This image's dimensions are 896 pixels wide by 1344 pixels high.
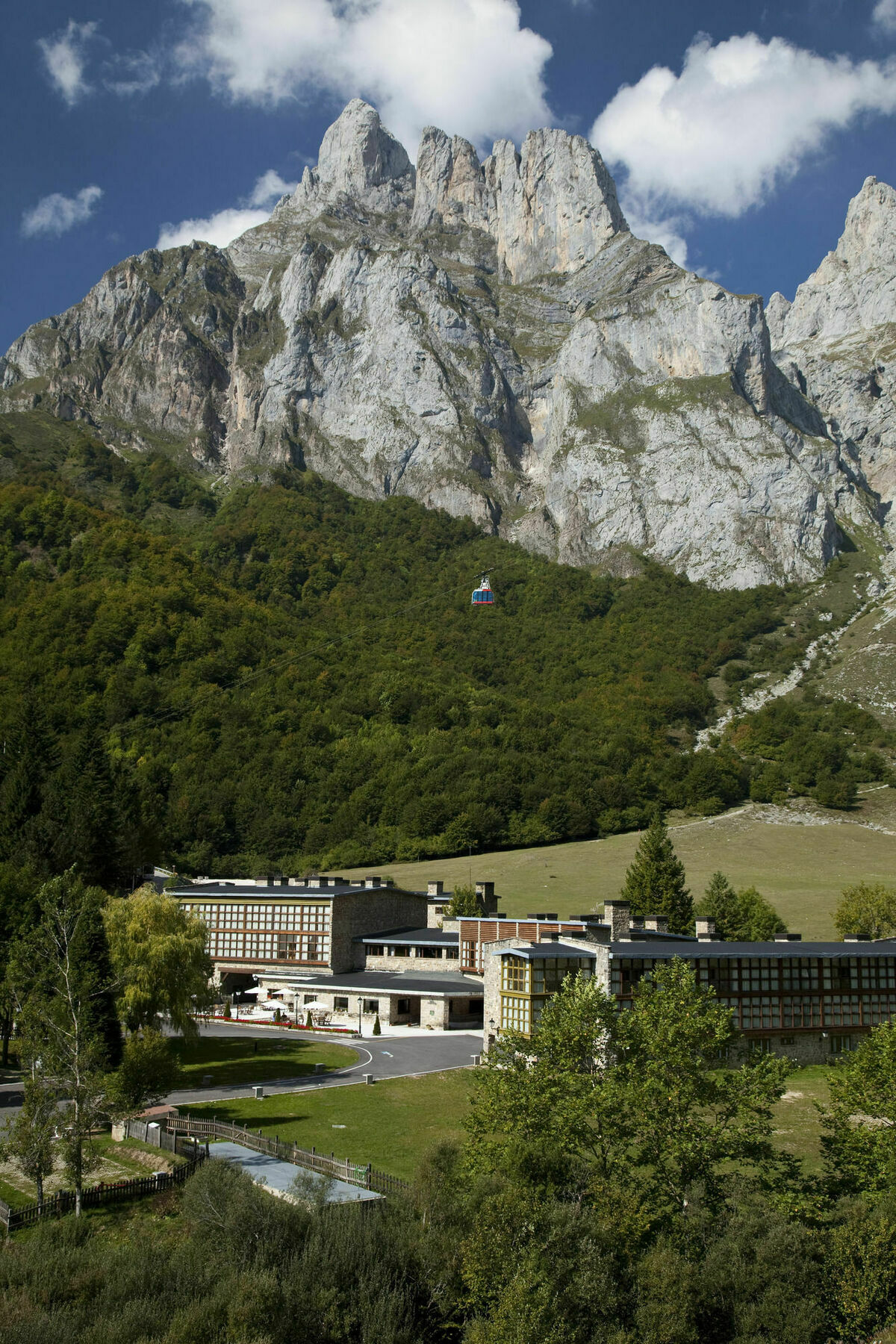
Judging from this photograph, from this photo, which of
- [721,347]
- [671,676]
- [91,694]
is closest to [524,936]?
Result: [91,694]

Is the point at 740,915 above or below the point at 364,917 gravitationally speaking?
above

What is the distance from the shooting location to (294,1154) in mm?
24062

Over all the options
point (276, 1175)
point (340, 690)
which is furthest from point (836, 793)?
point (276, 1175)

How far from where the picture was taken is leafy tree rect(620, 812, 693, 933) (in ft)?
200

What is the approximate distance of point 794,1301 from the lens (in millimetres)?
19094

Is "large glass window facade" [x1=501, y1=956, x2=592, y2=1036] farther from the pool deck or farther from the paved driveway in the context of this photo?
the pool deck

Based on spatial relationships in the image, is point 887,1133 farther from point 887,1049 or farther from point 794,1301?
point 794,1301

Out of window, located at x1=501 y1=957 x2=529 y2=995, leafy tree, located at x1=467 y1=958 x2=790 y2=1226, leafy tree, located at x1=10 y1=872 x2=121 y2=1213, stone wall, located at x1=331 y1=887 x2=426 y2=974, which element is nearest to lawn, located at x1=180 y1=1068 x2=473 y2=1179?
leafy tree, located at x1=467 y1=958 x2=790 y2=1226

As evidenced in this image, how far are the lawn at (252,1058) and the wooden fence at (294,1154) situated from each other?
18.1 feet

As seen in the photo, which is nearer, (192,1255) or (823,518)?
(192,1255)

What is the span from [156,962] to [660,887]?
36.4 metres

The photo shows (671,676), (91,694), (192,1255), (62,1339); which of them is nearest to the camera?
(62,1339)

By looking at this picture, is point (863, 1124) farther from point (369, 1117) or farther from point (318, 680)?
point (318, 680)

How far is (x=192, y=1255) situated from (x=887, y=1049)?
1715cm
